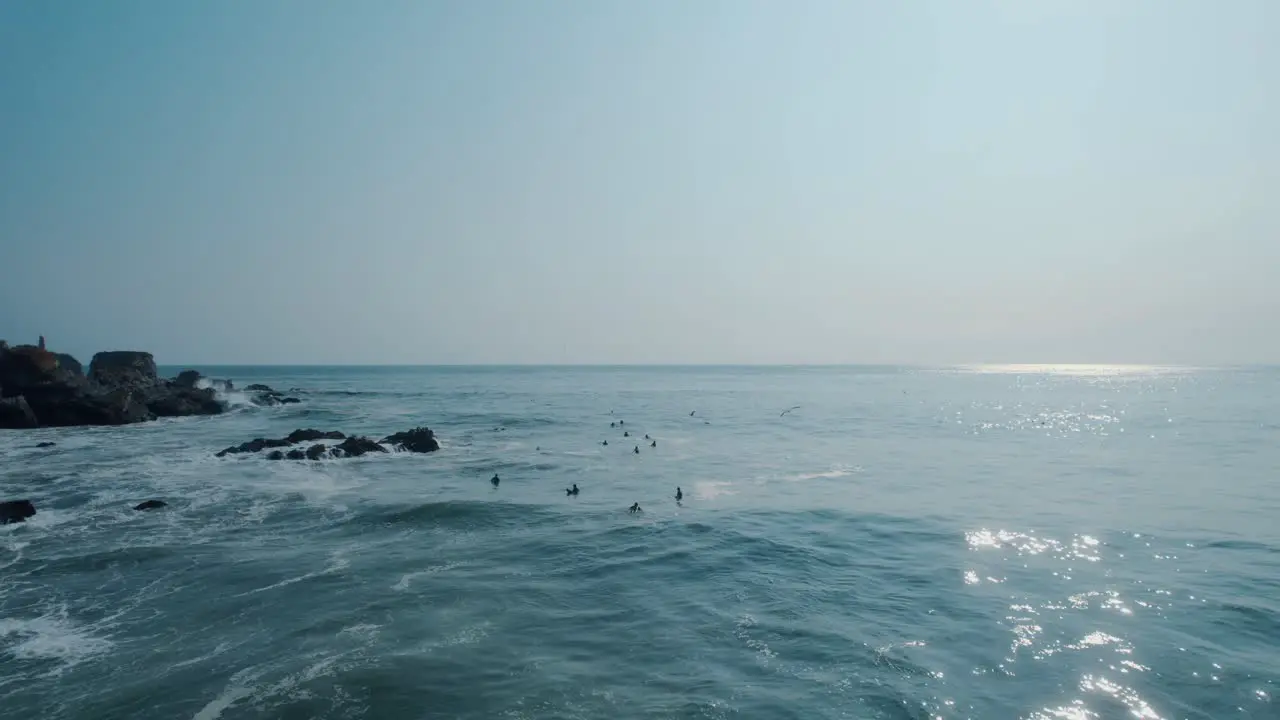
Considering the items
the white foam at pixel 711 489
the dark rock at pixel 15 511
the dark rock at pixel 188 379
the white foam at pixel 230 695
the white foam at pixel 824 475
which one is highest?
the dark rock at pixel 188 379

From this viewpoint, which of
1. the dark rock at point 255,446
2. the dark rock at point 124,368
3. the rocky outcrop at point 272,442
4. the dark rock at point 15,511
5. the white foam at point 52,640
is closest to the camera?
the white foam at point 52,640

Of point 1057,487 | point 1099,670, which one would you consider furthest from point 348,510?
point 1057,487

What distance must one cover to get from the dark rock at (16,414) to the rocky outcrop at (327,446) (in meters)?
28.3

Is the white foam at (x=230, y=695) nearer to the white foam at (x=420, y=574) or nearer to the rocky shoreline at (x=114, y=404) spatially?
the white foam at (x=420, y=574)

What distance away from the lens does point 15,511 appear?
1000 inches

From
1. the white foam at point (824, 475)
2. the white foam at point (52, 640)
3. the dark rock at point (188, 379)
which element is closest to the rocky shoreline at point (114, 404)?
the dark rock at point (188, 379)

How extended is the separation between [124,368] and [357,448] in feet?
214

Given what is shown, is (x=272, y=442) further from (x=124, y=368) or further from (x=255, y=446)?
(x=124, y=368)

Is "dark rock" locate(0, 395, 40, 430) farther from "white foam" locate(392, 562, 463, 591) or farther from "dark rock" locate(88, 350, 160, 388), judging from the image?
"white foam" locate(392, 562, 463, 591)

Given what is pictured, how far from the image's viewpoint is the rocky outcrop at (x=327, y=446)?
138 feet

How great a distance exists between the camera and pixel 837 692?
1255 cm

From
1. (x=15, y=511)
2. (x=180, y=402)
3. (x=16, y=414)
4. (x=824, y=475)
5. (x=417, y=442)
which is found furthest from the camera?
(x=180, y=402)

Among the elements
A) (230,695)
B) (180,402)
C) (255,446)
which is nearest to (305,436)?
(255,446)

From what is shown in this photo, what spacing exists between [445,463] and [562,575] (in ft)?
76.9
